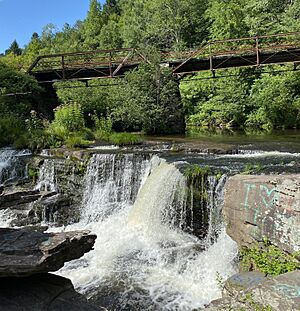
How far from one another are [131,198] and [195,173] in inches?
87.5

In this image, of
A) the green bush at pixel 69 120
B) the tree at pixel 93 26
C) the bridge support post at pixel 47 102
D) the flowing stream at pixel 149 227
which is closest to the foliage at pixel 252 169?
the flowing stream at pixel 149 227

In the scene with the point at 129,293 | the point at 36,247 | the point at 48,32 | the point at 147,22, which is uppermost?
the point at 48,32

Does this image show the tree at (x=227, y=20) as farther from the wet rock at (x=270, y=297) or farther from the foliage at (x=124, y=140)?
the wet rock at (x=270, y=297)

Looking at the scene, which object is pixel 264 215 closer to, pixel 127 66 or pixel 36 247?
pixel 36 247

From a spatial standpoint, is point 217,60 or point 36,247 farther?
point 217,60

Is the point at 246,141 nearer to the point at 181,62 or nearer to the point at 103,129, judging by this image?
the point at 103,129

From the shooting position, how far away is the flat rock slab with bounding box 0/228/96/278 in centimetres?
419

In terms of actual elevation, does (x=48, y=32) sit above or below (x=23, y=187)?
above

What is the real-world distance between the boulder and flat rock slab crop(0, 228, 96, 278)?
238cm

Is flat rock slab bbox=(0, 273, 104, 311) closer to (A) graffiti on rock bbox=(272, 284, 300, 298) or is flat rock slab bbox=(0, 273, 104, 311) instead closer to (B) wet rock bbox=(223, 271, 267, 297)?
(B) wet rock bbox=(223, 271, 267, 297)

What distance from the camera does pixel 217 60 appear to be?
1897 cm

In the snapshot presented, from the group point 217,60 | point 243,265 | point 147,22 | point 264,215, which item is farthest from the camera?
point 147,22

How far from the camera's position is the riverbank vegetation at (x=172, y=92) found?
53.2 feet

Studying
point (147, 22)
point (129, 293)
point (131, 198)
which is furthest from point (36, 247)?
point (147, 22)
